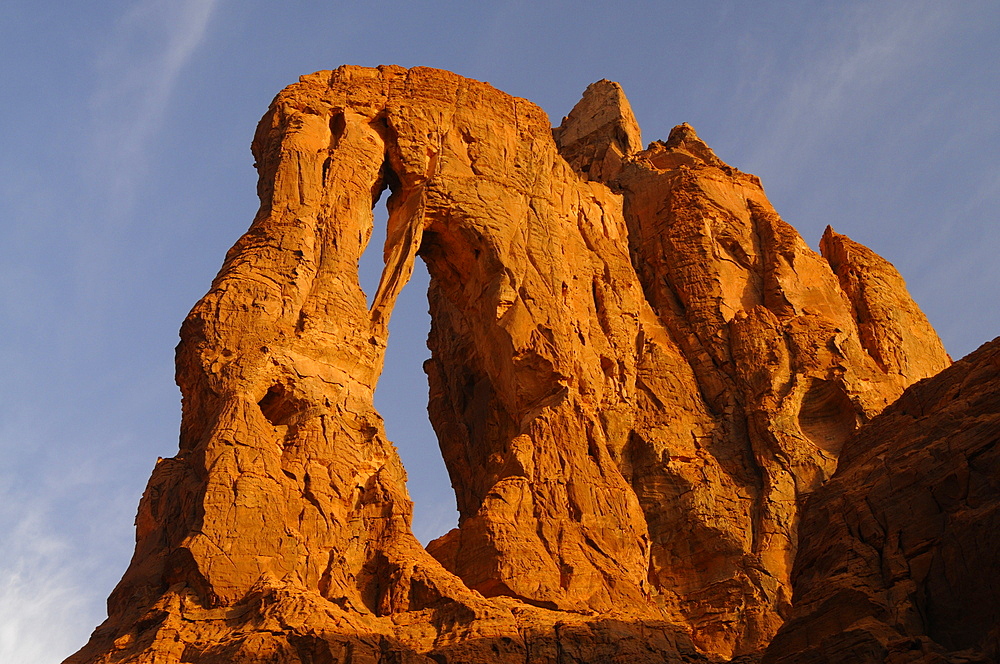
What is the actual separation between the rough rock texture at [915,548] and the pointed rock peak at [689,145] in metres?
24.3

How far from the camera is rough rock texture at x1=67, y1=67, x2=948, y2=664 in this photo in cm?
2400

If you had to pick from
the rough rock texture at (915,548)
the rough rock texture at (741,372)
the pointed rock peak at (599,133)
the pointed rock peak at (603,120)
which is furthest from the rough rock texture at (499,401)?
the rough rock texture at (915,548)

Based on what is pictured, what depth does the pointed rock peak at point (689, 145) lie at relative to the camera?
41625mm

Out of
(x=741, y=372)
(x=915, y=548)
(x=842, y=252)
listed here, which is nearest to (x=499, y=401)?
(x=741, y=372)

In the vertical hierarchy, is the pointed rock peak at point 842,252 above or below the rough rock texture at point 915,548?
above

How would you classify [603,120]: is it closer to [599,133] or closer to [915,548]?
[599,133]

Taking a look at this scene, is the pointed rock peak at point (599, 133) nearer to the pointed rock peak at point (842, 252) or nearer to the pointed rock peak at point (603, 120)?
the pointed rock peak at point (603, 120)

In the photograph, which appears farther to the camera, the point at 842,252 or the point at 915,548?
the point at 842,252

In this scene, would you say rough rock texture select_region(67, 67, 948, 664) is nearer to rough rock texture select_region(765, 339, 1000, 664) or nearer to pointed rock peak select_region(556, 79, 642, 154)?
pointed rock peak select_region(556, 79, 642, 154)

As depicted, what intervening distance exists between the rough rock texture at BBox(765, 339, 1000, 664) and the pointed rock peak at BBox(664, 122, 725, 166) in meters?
24.3

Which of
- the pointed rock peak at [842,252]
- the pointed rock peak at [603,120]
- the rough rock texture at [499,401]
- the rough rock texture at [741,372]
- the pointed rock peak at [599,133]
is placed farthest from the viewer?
the pointed rock peak at [603,120]

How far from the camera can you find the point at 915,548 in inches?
626

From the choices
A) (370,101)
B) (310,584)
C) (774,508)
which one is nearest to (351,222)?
(370,101)

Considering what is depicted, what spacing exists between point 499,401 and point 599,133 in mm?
13576
